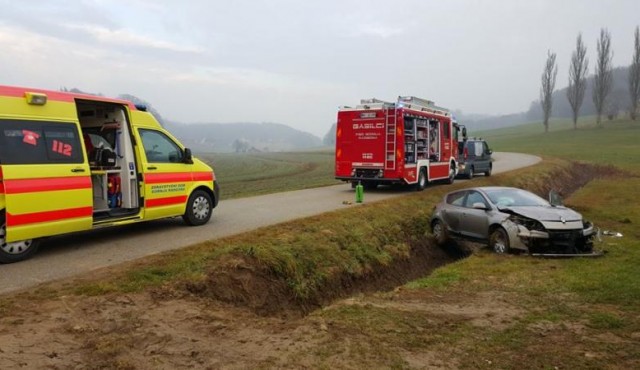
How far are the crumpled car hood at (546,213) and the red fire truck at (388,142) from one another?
268 inches

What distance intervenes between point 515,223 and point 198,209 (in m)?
6.65

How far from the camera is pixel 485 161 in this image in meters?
25.8

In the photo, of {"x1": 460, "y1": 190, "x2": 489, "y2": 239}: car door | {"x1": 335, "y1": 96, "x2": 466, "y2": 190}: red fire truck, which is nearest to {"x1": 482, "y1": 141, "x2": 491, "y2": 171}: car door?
{"x1": 335, "y1": 96, "x2": 466, "y2": 190}: red fire truck

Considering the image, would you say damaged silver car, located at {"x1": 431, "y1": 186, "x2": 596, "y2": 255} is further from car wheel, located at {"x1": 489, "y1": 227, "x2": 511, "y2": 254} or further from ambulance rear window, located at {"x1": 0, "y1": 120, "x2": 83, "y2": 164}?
ambulance rear window, located at {"x1": 0, "y1": 120, "x2": 83, "y2": 164}

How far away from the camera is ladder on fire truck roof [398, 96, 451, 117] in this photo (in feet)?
57.2

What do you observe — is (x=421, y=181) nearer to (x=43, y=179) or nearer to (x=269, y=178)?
(x=43, y=179)

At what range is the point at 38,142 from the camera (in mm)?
7766

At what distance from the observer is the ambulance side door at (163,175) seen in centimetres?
964

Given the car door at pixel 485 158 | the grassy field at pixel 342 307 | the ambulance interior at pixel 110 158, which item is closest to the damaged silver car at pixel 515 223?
the grassy field at pixel 342 307

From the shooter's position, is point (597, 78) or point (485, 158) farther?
point (597, 78)

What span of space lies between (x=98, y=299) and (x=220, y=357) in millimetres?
2125

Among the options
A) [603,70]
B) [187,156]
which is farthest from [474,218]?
[603,70]

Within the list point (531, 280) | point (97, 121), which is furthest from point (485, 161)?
point (97, 121)

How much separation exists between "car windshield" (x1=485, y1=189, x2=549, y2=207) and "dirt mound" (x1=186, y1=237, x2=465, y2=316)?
301cm
